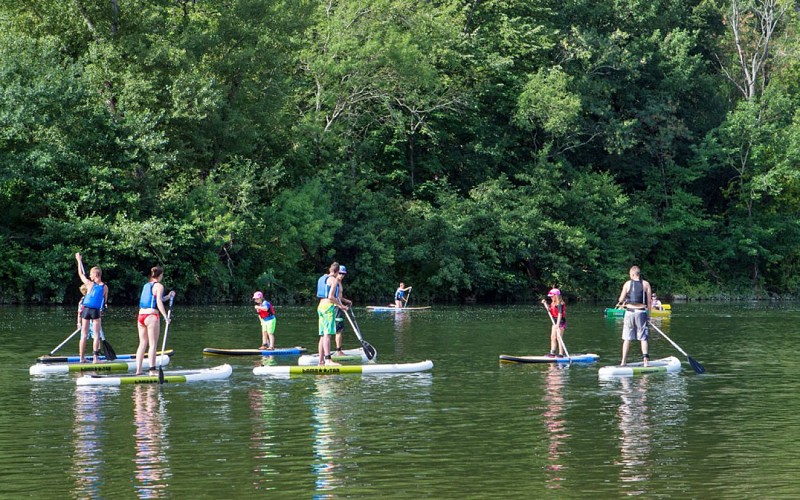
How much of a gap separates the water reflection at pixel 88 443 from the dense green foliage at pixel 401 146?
30847 millimetres

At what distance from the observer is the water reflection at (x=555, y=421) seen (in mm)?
14820

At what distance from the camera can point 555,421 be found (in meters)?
18.9

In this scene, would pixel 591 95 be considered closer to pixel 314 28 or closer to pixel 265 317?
pixel 314 28

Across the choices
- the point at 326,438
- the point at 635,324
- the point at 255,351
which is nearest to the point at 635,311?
the point at 635,324

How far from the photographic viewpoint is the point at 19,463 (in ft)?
50.2

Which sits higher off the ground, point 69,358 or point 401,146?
point 401,146

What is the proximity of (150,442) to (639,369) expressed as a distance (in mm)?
11993

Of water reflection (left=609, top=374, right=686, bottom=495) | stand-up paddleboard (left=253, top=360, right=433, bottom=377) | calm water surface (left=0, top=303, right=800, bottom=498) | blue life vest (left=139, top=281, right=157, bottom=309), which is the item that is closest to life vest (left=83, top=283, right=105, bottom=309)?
calm water surface (left=0, top=303, right=800, bottom=498)

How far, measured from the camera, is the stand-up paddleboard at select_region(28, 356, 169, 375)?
82.8 feet

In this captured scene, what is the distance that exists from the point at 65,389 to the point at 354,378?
557 centimetres

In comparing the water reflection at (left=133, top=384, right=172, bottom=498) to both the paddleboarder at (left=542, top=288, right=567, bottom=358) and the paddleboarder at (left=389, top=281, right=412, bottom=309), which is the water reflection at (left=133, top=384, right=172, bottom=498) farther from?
the paddleboarder at (left=389, top=281, right=412, bottom=309)

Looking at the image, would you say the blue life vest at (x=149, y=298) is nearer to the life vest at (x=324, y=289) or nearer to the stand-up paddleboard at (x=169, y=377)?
the stand-up paddleboard at (x=169, y=377)

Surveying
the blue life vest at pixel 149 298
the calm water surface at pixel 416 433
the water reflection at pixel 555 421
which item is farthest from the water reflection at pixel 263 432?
the water reflection at pixel 555 421

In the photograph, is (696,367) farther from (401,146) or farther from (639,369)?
(401,146)
